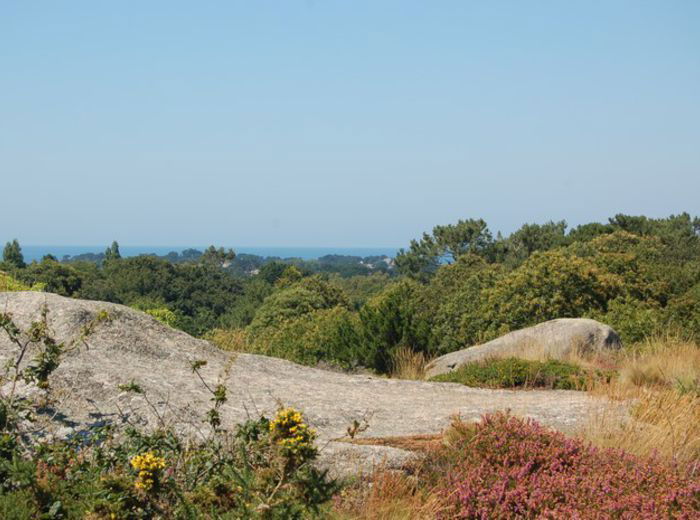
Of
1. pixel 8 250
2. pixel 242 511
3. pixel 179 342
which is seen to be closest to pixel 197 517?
pixel 242 511

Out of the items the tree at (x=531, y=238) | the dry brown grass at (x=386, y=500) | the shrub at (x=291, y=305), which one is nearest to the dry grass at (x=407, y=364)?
the dry brown grass at (x=386, y=500)

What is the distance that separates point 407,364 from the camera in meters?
13.4

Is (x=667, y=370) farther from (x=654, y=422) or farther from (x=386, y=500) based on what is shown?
(x=386, y=500)

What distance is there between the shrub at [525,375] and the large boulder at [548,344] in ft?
4.48

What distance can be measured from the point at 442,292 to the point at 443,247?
964 inches

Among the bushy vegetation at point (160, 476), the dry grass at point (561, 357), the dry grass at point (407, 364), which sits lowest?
the dry grass at point (407, 364)

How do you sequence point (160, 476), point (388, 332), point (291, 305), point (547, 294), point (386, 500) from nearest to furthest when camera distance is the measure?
point (160, 476)
point (386, 500)
point (388, 332)
point (547, 294)
point (291, 305)

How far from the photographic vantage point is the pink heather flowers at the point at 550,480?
Answer: 4.60 metres

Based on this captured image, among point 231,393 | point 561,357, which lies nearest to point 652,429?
point 231,393

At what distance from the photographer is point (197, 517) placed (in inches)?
137

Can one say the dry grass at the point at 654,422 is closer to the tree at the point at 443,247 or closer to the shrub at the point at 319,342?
the shrub at the point at 319,342

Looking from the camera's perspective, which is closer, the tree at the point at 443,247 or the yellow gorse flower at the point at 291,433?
the yellow gorse flower at the point at 291,433

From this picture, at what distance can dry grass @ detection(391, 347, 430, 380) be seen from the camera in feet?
42.0

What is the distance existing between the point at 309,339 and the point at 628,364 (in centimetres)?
817
